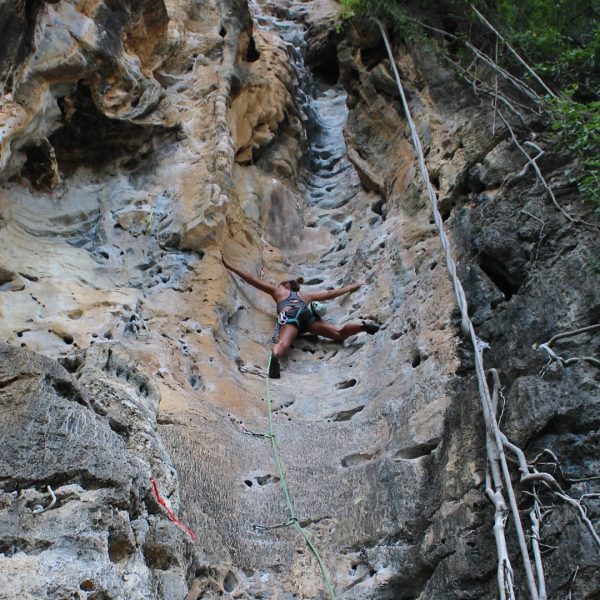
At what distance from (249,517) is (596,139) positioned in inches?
123

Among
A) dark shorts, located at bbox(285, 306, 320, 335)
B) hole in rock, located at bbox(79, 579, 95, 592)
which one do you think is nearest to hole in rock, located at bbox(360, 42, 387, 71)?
dark shorts, located at bbox(285, 306, 320, 335)

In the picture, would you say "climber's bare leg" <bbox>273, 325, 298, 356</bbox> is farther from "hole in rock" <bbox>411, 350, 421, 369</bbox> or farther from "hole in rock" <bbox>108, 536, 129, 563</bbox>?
"hole in rock" <bbox>108, 536, 129, 563</bbox>

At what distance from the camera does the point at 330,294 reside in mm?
6387

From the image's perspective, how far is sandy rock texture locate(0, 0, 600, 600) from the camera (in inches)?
124

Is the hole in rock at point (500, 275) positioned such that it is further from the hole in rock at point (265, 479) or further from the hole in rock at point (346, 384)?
the hole in rock at point (265, 479)

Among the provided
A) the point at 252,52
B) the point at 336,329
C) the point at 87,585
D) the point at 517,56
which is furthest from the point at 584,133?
the point at 252,52

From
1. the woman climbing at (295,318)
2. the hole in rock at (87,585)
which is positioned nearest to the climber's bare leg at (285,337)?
the woman climbing at (295,318)

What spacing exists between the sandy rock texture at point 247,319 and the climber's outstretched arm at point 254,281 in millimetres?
80

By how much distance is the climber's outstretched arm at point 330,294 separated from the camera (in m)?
6.30

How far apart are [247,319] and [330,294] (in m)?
0.72

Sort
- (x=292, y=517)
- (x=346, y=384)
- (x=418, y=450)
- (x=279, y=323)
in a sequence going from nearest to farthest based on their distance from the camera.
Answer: (x=292, y=517) → (x=418, y=450) → (x=346, y=384) → (x=279, y=323)


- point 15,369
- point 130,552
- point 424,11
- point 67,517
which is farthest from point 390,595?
point 424,11

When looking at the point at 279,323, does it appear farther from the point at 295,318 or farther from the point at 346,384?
the point at 346,384

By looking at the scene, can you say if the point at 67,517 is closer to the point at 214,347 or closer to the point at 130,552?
the point at 130,552
